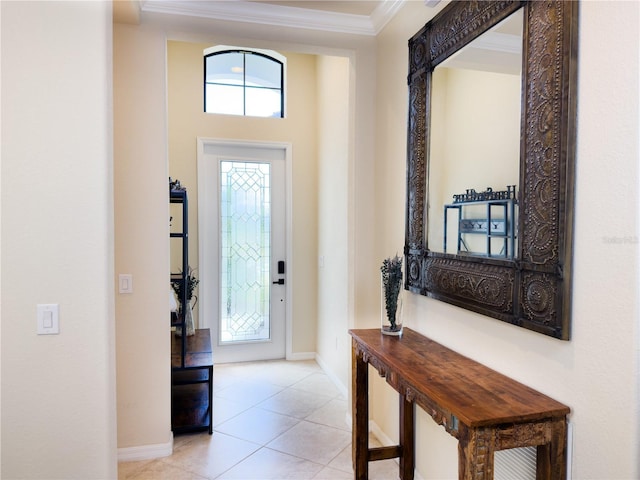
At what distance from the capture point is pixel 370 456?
2.29 m

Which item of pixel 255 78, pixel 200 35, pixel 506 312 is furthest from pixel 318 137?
pixel 506 312

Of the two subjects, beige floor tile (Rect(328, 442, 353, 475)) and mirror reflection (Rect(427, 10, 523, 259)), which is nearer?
mirror reflection (Rect(427, 10, 523, 259))

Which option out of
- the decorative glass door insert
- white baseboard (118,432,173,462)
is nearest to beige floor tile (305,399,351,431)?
white baseboard (118,432,173,462)

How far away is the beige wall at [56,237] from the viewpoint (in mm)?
1532

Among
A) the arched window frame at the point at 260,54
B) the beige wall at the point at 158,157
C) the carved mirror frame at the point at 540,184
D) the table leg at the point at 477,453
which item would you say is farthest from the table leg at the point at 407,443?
the arched window frame at the point at 260,54

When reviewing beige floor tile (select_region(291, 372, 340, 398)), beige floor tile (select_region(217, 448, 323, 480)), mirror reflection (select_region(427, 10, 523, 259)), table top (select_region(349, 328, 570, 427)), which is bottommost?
beige floor tile (select_region(291, 372, 340, 398))

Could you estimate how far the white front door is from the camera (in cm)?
414

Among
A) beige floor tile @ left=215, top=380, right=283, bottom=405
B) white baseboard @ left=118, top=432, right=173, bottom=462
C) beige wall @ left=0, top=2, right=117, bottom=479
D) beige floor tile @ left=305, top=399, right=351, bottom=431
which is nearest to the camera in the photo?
beige wall @ left=0, top=2, right=117, bottom=479

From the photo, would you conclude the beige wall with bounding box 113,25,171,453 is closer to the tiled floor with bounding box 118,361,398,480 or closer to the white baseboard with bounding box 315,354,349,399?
the tiled floor with bounding box 118,361,398,480

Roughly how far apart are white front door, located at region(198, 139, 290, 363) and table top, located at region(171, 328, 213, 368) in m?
0.65

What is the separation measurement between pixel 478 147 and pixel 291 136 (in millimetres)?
2783

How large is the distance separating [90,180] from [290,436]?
2106mm

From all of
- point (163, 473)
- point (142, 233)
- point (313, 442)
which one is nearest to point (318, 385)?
point (313, 442)

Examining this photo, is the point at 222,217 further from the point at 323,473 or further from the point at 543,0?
the point at 543,0
